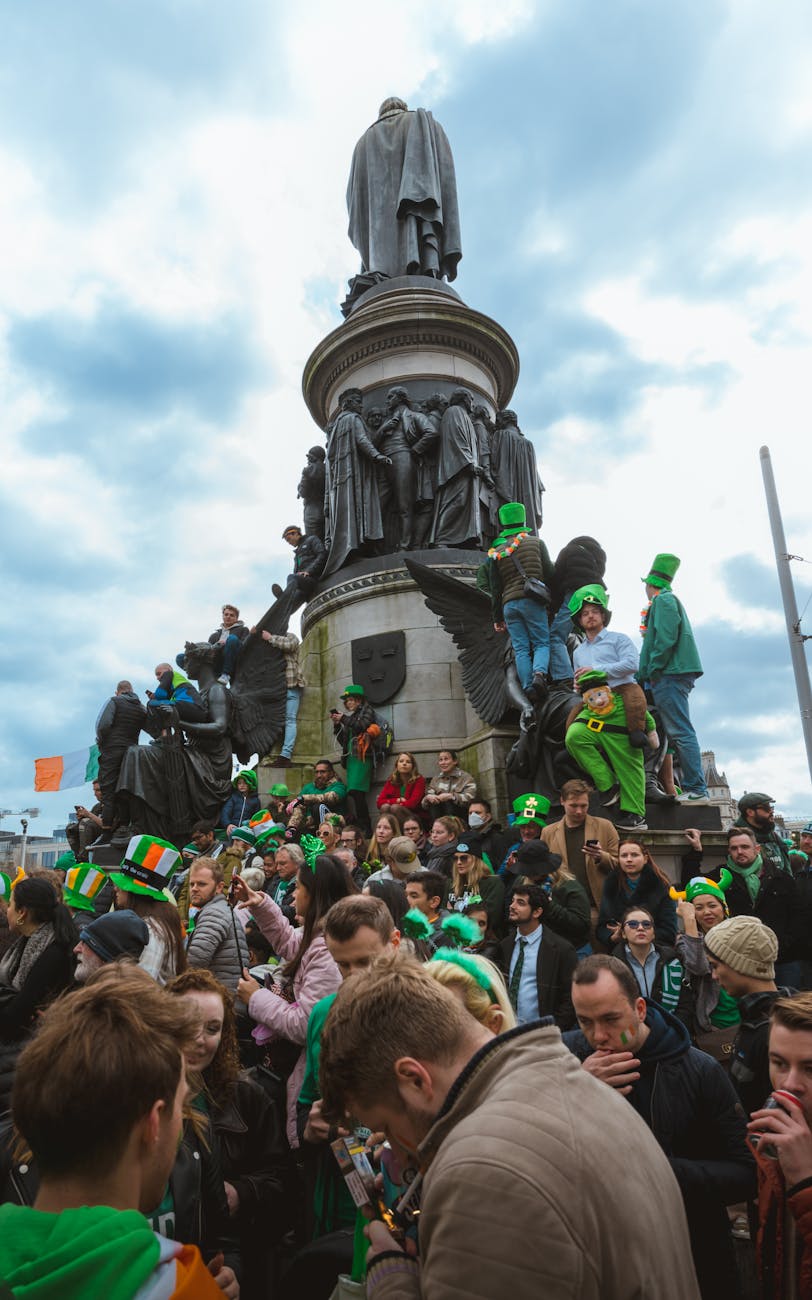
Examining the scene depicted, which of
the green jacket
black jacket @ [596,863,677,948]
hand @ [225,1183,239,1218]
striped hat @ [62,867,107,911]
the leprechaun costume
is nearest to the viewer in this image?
hand @ [225,1183,239,1218]

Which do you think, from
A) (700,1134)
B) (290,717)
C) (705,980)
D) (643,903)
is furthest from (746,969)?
(290,717)

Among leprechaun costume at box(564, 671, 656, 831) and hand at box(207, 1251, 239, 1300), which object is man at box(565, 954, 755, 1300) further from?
leprechaun costume at box(564, 671, 656, 831)

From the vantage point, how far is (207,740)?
12922mm

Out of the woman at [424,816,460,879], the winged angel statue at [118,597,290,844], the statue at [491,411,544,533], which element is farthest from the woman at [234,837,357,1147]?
the statue at [491,411,544,533]

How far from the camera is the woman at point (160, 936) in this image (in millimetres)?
3775

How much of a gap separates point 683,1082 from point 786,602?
1433 centimetres

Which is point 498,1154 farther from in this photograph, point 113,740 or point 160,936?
point 113,740

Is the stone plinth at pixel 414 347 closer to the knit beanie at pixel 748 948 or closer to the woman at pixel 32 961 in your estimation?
the woman at pixel 32 961

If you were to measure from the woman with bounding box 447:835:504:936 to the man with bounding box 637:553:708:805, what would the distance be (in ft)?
10.4

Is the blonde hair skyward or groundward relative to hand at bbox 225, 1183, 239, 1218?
skyward

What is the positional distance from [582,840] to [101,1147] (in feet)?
17.8

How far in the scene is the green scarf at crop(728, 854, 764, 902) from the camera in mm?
5531

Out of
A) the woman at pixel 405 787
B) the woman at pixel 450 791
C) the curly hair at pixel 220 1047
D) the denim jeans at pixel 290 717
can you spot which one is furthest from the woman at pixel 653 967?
the denim jeans at pixel 290 717

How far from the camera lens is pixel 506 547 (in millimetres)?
10586
